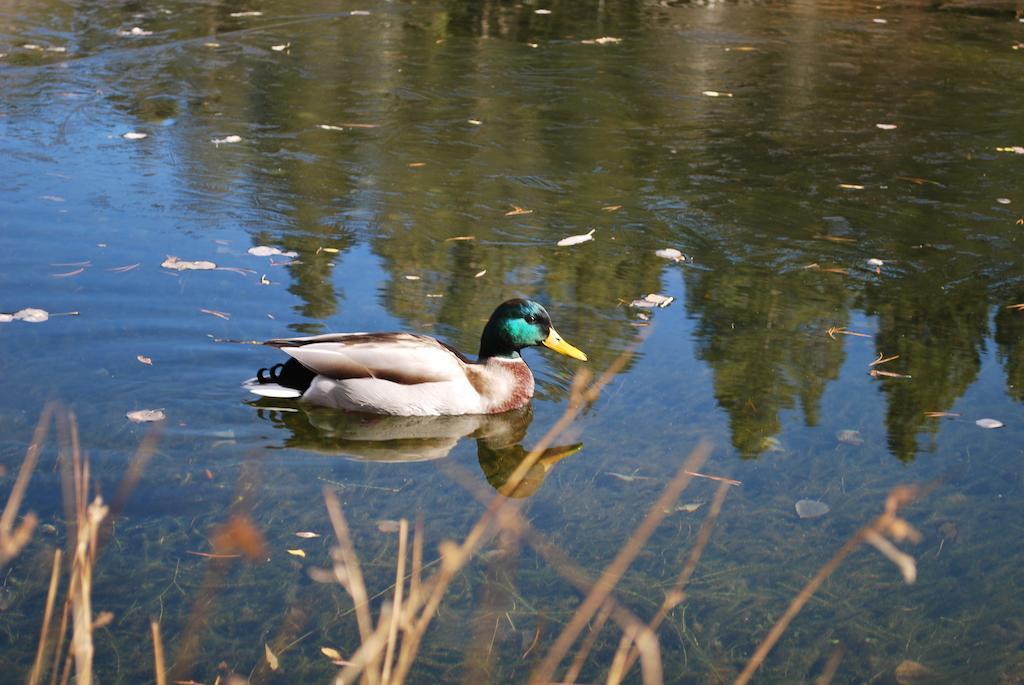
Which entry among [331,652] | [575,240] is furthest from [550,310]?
[331,652]

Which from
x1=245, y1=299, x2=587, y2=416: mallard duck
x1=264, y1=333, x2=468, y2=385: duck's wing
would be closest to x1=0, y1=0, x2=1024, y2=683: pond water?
x1=245, y1=299, x2=587, y2=416: mallard duck

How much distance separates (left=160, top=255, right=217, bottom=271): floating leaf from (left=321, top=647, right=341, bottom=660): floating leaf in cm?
346

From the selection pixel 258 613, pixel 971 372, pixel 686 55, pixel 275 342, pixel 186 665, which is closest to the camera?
pixel 186 665

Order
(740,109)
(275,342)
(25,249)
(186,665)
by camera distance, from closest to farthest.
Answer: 1. (186,665)
2. (275,342)
3. (25,249)
4. (740,109)

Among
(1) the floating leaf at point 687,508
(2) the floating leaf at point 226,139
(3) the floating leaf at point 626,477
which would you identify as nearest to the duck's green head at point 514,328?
(3) the floating leaf at point 626,477

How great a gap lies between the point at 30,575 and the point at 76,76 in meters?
7.76

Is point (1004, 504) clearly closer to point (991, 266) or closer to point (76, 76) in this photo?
point (991, 266)

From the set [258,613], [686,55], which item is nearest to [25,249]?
[258,613]

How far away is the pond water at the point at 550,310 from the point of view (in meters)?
3.96

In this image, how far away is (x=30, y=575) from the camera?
3.98 m

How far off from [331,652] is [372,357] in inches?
71.7

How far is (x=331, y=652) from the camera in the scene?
11.9ft

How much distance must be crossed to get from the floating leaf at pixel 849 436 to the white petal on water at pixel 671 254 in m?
2.19

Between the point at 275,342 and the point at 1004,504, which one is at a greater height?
the point at 275,342
